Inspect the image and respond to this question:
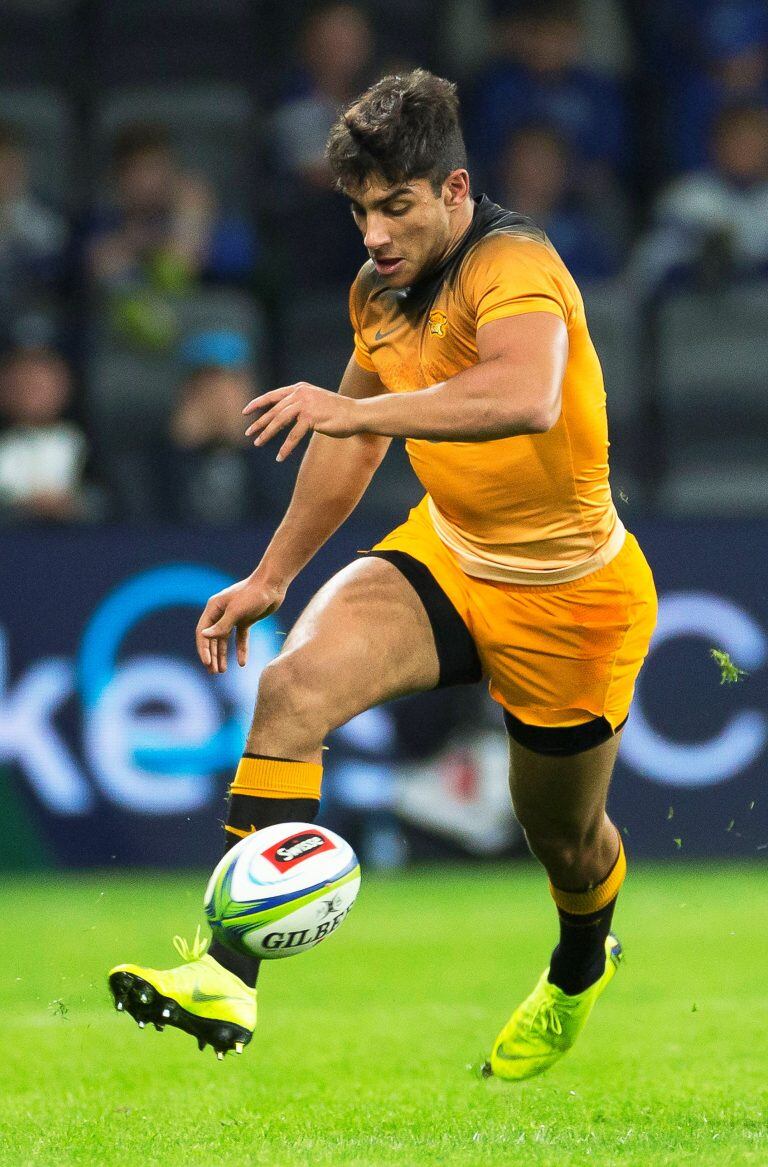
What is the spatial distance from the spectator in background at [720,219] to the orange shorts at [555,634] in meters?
5.83

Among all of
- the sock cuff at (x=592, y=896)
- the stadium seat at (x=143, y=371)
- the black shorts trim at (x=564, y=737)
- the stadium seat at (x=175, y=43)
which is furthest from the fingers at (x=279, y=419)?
the stadium seat at (x=175, y=43)

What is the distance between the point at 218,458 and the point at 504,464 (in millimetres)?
4903

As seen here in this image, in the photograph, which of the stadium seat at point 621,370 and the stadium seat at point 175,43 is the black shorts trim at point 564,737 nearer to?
the stadium seat at point 621,370

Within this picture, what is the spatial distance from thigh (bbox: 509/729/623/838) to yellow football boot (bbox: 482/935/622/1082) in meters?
0.59

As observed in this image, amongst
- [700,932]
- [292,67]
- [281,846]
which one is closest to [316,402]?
[281,846]

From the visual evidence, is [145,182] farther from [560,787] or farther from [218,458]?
[560,787]

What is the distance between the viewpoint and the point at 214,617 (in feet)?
15.1

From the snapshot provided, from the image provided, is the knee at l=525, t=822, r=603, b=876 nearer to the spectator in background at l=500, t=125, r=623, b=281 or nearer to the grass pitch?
the grass pitch

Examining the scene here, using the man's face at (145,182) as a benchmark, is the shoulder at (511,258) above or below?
above

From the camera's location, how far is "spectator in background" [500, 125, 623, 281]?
10430 mm

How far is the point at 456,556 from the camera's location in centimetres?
470

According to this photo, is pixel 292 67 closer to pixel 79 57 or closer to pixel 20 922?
pixel 79 57

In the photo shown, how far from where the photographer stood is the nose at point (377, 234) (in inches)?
163

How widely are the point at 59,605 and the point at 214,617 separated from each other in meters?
4.45
